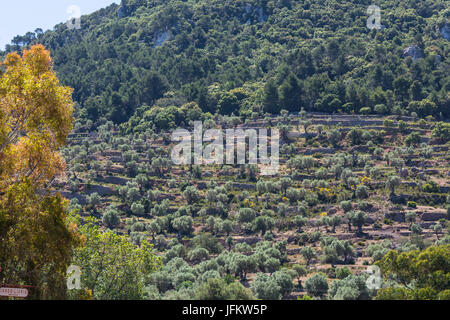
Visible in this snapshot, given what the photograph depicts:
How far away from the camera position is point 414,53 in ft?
421

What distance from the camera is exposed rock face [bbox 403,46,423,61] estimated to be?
5030 inches

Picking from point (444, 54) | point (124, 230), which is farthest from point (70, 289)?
point (444, 54)

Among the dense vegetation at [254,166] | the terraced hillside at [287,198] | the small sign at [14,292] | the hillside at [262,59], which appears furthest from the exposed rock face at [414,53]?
the small sign at [14,292]

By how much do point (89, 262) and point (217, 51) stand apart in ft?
425

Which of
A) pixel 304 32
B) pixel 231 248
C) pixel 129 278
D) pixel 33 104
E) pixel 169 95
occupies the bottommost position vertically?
pixel 231 248

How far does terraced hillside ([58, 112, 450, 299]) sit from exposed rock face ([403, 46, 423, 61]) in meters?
35.9

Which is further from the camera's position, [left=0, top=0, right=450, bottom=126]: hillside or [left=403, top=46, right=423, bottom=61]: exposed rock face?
[left=403, top=46, right=423, bottom=61]: exposed rock face

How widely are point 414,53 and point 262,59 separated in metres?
38.3

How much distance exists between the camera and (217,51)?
154375mm

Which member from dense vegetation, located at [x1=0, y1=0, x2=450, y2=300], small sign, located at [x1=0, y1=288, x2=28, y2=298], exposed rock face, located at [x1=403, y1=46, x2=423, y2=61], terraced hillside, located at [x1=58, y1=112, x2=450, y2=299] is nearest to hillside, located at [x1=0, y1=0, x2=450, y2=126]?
exposed rock face, located at [x1=403, y1=46, x2=423, y2=61]

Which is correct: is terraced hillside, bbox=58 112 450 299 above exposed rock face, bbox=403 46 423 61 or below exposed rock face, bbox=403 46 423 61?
below

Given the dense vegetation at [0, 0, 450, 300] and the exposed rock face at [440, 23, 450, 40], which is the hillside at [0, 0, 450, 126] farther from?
the dense vegetation at [0, 0, 450, 300]

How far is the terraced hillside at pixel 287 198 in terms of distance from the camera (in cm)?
5844

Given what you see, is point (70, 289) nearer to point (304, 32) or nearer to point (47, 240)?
point (47, 240)
